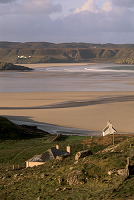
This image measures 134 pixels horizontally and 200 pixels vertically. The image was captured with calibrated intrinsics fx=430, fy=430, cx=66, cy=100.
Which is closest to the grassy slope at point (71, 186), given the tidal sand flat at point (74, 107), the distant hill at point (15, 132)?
the distant hill at point (15, 132)

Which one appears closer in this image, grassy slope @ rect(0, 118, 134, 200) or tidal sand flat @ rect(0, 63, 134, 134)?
grassy slope @ rect(0, 118, 134, 200)

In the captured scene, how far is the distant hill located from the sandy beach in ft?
25.0

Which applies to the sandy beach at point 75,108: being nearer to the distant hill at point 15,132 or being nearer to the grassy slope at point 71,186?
the distant hill at point 15,132

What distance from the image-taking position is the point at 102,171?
24.2 meters

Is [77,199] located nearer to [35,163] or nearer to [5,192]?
[5,192]

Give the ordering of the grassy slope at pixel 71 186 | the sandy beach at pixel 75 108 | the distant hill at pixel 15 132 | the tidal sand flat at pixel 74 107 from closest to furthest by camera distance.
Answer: the grassy slope at pixel 71 186, the distant hill at pixel 15 132, the sandy beach at pixel 75 108, the tidal sand flat at pixel 74 107

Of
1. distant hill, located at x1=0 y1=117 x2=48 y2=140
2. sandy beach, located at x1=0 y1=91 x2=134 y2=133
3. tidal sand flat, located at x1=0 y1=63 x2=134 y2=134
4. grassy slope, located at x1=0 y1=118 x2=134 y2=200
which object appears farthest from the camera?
tidal sand flat, located at x1=0 y1=63 x2=134 y2=134

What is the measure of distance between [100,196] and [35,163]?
1497cm

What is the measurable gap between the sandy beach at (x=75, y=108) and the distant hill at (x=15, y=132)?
7.63 m

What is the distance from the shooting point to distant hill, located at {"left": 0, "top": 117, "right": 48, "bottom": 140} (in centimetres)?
5500

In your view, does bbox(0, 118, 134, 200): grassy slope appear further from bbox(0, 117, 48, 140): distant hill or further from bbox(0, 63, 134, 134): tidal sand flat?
bbox(0, 63, 134, 134): tidal sand flat

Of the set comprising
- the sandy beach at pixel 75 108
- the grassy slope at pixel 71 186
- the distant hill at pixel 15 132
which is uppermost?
the sandy beach at pixel 75 108

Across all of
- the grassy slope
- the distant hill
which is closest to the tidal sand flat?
the distant hill

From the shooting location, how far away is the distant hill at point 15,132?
55.0m
